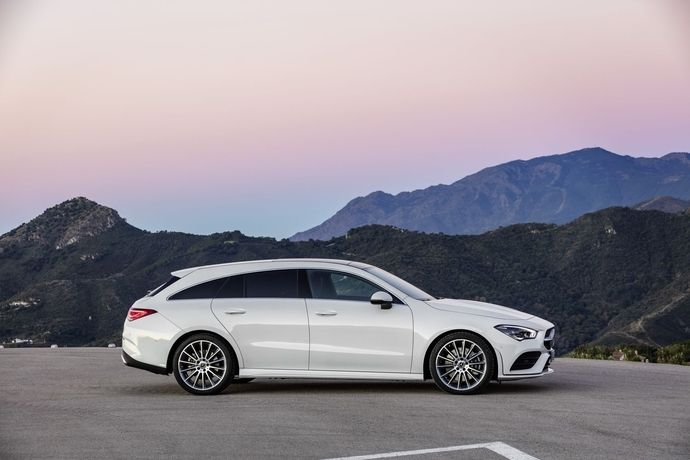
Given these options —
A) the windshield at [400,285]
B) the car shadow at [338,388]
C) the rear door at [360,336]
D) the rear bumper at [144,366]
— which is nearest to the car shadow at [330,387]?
the car shadow at [338,388]

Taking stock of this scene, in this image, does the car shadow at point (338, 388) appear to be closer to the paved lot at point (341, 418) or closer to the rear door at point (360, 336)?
the paved lot at point (341, 418)

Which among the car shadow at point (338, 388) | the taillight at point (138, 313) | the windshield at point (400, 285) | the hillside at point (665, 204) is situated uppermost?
the hillside at point (665, 204)

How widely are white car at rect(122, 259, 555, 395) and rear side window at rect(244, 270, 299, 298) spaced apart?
0.01m

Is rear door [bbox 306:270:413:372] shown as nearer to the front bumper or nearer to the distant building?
the front bumper

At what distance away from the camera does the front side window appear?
13.2 metres

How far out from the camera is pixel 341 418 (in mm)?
11031

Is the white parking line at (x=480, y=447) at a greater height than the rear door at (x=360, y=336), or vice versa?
the rear door at (x=360, y=336)

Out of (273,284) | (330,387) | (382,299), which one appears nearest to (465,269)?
(330,387)

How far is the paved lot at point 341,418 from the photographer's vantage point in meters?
9.32

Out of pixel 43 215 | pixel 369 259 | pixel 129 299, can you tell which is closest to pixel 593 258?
pixel 369 259

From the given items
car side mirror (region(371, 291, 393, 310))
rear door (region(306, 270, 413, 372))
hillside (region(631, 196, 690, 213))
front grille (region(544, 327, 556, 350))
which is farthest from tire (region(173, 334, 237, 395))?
hillside (region(631, 196, 690, 213))

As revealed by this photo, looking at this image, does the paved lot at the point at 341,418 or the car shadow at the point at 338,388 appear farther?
the car shadow at the point at 338,388

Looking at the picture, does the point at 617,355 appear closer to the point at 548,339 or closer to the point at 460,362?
the point at 548,339

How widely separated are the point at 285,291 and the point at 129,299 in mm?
70800
